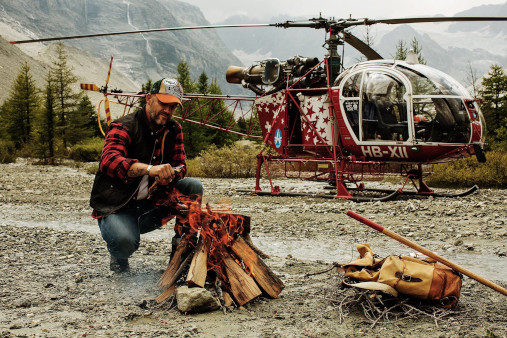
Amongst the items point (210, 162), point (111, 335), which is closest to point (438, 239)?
point (111, 335)

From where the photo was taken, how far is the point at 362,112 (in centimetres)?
927

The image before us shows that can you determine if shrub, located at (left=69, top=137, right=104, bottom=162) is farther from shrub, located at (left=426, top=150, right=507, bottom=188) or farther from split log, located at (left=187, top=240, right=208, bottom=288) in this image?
split log, located at (left=187, top=240, right=208, bottom=288)

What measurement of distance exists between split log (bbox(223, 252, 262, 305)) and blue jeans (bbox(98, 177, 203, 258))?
0.88m

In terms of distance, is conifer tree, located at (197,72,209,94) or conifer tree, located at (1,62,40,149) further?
conifer tree, located at (197,72,209,94)

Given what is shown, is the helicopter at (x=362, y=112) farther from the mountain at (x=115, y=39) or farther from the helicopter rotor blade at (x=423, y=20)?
the mountain at (x=115, y=39)

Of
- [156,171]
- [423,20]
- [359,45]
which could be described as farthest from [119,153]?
[359,45]

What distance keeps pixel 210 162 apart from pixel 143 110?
13.8 meters

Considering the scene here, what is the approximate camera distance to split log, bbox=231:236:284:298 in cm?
359

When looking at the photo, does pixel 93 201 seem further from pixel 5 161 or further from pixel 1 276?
pixel 5 161

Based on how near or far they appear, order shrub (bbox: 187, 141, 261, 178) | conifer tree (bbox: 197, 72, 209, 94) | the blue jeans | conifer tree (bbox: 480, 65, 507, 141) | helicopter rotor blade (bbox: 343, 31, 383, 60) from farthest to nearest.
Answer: conifer tree (bbox: 197, 72, 209, 94) < conifer tree (bbox: 480, 65, 507, 141) < shrub (bbox: 187, 141, 261, 178) < helicopter rotor blade (bbox: 343, 31, 383, 60) < the blue jeans

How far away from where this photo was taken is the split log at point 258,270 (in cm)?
359

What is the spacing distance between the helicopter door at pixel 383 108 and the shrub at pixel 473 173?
420 cm

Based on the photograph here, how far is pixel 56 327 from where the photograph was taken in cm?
301

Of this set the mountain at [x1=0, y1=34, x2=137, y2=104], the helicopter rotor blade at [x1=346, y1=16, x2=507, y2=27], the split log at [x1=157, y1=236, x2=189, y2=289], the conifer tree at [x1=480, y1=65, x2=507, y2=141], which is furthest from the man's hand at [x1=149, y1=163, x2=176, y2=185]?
the mountain at [x1=0, y1=34, x2=137, y2=104]
